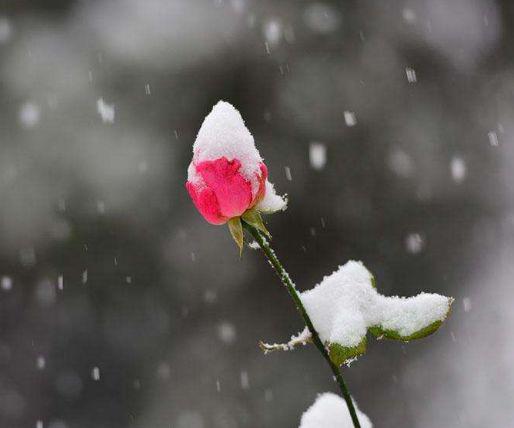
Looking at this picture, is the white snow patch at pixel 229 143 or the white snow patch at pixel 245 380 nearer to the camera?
the white snow patch at pixel 229 143

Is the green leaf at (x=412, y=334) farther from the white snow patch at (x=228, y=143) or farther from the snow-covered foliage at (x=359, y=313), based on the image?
the white snow patch at (x=228, y=143)

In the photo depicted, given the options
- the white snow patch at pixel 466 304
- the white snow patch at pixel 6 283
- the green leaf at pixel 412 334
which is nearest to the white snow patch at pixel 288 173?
the white snow patch at pixel 466 304

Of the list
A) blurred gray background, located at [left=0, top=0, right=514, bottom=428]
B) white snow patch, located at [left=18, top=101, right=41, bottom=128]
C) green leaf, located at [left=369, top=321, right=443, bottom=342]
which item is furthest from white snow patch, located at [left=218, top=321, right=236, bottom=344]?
green leaf, located at [left=369, top=321, right=443, bottom=342]

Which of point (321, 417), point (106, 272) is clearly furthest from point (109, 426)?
point (321, 417)

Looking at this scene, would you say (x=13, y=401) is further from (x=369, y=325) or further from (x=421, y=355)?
(x=369, y=325)

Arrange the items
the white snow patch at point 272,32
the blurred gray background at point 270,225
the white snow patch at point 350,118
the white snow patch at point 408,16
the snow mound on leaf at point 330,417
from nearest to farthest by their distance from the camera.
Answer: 1. the snow mound on leaf at point 330,417
2. the blurred gray background at point 270,225
3. the white snow patch at point 350,118
4. the white snow patch at point 272,32
5. the white snow patch at point 408,16

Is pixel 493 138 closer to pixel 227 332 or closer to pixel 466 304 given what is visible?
pixel 466 304
